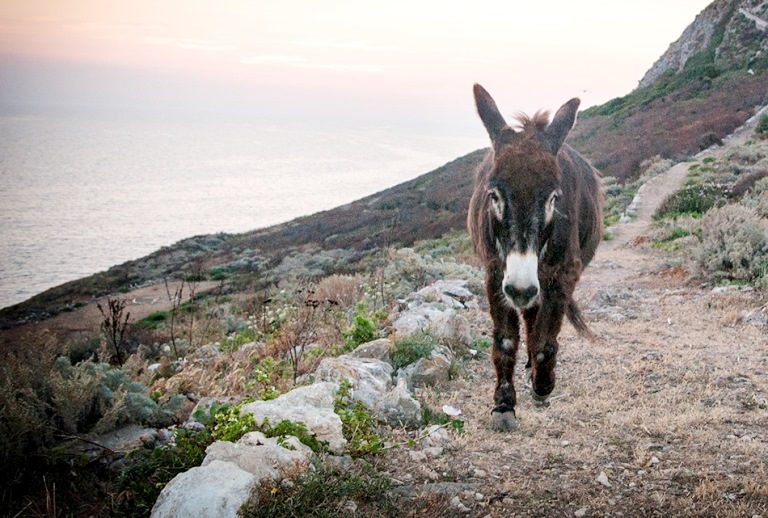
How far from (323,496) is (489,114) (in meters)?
3.00

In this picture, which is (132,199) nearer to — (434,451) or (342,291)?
(342,291)

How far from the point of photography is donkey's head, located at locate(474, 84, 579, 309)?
360 cm

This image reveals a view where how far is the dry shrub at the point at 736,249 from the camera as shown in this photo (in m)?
9.38

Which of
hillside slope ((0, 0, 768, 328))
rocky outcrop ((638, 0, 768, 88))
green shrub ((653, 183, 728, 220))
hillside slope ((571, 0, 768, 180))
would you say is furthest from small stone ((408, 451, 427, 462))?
rocky outcrop ((638, 0, 768, 88))

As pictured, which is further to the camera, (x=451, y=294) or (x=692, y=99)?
(x=692, y=99)

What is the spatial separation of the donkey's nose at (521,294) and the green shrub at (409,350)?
267cm

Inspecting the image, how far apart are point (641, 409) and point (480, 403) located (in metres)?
1.43

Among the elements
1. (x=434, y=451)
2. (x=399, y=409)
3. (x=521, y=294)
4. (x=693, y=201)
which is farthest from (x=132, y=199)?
(x=521, y=294)

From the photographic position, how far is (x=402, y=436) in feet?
14.8

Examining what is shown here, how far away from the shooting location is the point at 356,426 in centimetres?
421

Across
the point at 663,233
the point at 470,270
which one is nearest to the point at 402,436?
the point at 470,270

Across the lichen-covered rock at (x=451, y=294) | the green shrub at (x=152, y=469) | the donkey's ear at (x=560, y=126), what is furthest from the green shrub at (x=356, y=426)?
the lichen-covered rock at (x=451, y=294)

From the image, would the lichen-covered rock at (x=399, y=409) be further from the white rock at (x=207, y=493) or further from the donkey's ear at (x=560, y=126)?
the donkey's ear at (x=560, y=126)

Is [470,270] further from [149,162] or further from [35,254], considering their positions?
[149,162]
